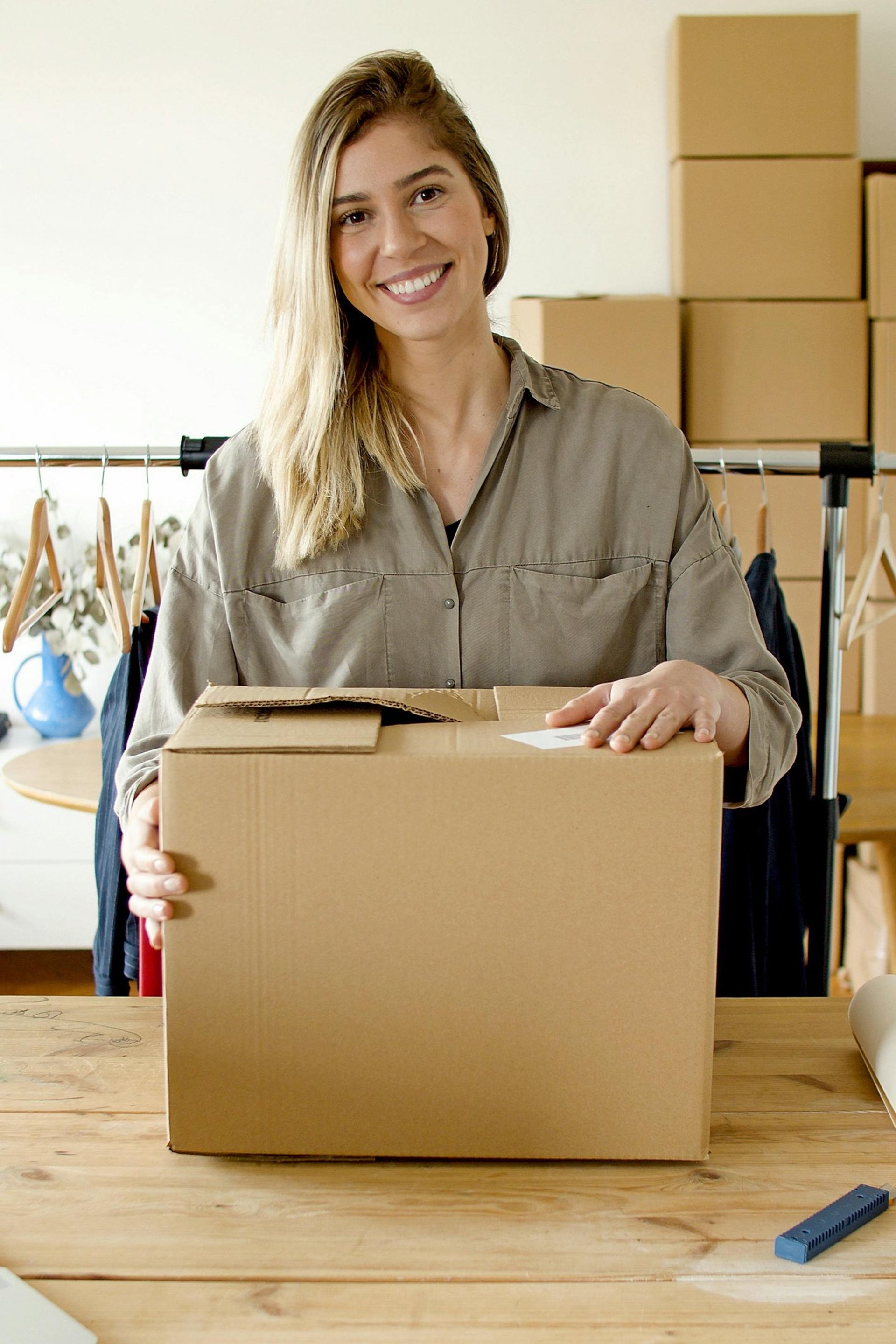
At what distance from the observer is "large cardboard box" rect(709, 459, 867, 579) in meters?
3.03

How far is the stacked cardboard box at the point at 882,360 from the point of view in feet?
9.73

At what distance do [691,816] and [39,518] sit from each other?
1220 mm

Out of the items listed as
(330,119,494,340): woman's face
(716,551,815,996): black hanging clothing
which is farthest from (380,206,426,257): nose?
(716,551,815,996): black hanging clothing

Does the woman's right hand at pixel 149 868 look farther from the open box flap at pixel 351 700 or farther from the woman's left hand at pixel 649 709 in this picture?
the woman's left hand at pixel 649 709

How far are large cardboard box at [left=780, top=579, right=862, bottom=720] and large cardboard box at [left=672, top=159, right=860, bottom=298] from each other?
2.43 feet

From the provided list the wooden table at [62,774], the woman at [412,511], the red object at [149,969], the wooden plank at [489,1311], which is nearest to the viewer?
the wooden plank at [489,1311]

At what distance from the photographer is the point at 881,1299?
26.0 inches

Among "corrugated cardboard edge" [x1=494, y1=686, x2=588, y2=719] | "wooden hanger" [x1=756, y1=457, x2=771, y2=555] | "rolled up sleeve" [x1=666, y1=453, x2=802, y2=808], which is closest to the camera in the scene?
"corrugated cardboard edge" [x1=494, y1=686, x2=588, y2=719]

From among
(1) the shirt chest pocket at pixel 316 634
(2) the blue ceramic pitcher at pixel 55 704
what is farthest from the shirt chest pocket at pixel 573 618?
(2) the blue ceramic pitcher at pixel 55 704

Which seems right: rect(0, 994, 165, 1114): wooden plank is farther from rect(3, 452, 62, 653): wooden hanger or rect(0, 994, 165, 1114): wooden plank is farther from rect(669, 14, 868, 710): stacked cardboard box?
rect(669, 14, 868, 710): stacked cardboard box

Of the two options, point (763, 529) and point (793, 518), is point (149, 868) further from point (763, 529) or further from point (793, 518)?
point (793, 518)

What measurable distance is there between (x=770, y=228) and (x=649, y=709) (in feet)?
8.48

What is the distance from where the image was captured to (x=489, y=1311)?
0.65 metres

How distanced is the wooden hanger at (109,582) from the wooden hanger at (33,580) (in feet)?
0.21
